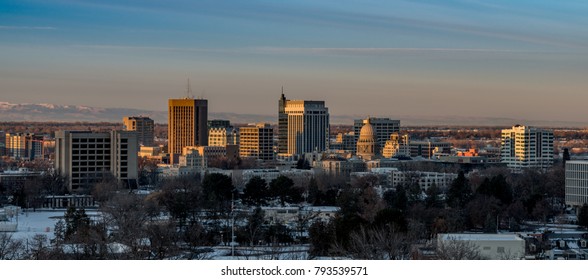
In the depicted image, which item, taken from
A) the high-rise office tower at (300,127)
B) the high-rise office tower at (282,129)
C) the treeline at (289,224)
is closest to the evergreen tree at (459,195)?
the treeline at (289,224)

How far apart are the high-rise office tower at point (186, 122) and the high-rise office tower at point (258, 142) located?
364cm

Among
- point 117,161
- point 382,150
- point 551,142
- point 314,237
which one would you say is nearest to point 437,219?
point 314,237

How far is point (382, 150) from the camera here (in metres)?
45.3

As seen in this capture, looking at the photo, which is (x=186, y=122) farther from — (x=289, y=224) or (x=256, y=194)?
(x=289, y=224)

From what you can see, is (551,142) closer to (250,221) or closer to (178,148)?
(178,148)

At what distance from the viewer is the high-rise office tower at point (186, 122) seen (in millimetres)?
46344

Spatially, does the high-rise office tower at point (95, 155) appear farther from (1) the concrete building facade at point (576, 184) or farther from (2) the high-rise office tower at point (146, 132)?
(2) the high-rise office tower at point (146, 132)

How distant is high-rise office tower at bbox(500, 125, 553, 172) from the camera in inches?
1428

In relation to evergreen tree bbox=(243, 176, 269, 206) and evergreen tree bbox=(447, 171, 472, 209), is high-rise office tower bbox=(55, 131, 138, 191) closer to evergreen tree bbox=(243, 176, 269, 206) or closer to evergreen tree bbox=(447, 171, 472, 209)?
evergreen tree bbox=(243, 176, 269, 206)

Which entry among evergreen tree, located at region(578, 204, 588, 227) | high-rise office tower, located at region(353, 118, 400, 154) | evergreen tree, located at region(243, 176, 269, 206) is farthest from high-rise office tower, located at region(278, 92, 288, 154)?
evergreen tree, located at region(578, 204, 588, 227)

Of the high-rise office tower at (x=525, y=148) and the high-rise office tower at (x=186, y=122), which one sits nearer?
the high-rise office tower at (x=525, y=148)
